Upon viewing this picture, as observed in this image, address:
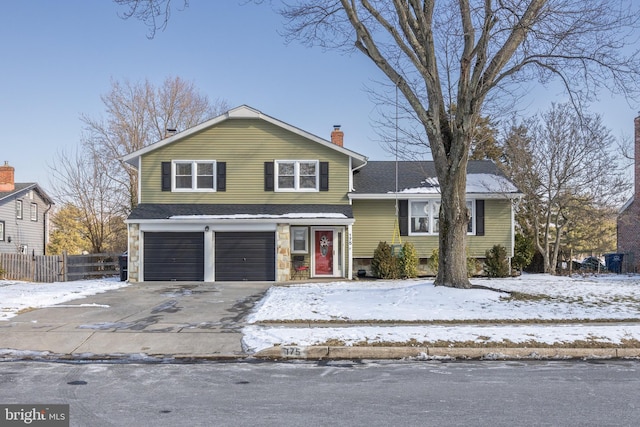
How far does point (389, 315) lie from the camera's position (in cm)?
1157

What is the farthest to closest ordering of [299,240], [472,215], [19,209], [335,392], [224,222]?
[19,209]
[472,215]
[299,240]
[224,222]
[335,392]

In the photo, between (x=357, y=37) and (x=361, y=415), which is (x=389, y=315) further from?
(x=357, y=37)

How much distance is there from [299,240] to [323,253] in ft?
3.74

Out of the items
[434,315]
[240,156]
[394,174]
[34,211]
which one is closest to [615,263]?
[394,174]

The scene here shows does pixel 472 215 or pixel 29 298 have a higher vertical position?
pixel 472 215

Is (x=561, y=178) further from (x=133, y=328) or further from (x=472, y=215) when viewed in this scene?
(x=133, y=328)

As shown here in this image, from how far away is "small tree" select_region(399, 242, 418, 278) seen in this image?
22.1m

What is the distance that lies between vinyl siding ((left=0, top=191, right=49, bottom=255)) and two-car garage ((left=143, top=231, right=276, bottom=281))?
59.6 ft

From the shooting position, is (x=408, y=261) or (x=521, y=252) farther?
(x=521, y=252)

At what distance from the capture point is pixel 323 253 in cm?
2242

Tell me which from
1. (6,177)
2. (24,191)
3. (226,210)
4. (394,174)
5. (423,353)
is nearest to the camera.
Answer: (423,353)

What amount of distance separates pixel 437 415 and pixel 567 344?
4572 mm

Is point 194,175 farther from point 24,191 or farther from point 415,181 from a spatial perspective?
point 24,191

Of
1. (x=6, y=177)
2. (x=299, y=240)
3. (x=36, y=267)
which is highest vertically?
(x=6, y=177)
